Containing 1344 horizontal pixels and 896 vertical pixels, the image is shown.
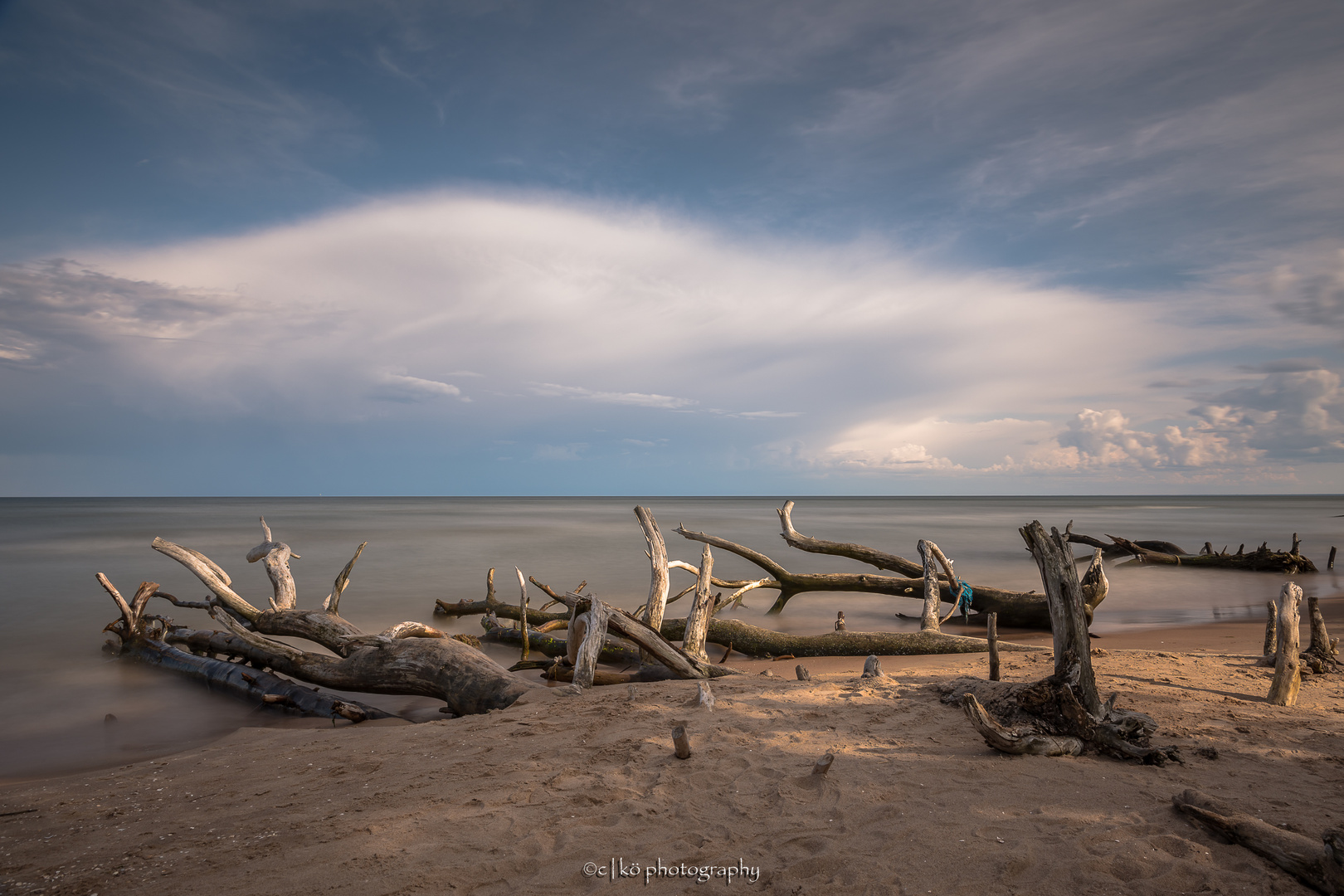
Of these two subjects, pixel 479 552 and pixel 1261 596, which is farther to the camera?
pixel 479 552

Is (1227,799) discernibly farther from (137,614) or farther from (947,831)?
(137,614)

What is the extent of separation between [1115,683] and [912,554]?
72.8 feet

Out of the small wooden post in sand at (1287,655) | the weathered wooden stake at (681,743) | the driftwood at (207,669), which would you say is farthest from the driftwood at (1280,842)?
the driftwood at (207,669)

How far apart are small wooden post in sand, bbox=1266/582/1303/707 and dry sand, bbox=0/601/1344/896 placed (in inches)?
7.7

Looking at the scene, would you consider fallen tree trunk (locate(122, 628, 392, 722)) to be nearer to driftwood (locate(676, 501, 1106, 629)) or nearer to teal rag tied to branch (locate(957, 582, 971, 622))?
driftwood (locate(676, 501, 1106, 629))

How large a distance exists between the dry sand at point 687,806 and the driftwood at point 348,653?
97cm

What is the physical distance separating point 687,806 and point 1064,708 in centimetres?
310

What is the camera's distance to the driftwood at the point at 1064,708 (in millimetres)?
4660

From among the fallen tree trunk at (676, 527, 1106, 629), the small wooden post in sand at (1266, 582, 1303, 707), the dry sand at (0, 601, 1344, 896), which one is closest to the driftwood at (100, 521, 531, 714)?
the dry sand at (0, 601, 1344, 896)

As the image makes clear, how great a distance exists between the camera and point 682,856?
360 centimetres

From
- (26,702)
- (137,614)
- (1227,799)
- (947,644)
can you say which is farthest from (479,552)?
(1227,799)

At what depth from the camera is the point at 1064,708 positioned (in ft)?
16.5

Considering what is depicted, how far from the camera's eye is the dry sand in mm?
3400

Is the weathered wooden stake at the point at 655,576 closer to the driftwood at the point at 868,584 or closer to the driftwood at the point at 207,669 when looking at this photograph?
the driftwood at the point at 868,584
